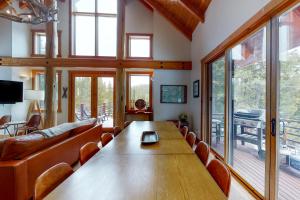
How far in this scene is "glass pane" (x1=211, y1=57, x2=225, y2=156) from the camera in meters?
3.74

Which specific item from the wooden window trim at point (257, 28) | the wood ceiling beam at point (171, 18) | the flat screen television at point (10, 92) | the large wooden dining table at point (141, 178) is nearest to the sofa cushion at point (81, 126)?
the large wooden dining table at point (141, 178)

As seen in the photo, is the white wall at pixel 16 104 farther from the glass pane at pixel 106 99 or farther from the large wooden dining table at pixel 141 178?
the large wooden dining table at pixel 141 178

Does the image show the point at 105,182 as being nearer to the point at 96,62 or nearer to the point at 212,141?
the point at 212,141

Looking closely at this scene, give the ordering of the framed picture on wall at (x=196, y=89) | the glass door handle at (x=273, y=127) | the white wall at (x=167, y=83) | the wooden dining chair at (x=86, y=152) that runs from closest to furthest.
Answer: the wooden dining chair at (x=86, y=152) < the glass door handle at (x=273, y=127) < the framed picture on wall at (x=196, y=89) < the white wall at (x=167, y=83)

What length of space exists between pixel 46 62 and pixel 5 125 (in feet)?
6.47

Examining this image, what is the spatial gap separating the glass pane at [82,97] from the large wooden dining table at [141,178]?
5.44m

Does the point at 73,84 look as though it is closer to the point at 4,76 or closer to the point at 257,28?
the point at 4,76

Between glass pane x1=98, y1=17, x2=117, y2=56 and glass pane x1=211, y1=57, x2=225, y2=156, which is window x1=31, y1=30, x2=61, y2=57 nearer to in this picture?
glass pane x1=98, y1=17, x2=117, y2=56

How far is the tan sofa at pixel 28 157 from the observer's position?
178 cm

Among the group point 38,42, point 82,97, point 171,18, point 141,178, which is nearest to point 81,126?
point 141,178

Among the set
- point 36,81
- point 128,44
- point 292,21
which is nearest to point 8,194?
point 292,21

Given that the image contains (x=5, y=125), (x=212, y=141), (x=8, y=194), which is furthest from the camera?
(x=5, y=125)

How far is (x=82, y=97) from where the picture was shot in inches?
270

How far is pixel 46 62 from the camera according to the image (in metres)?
5.45
